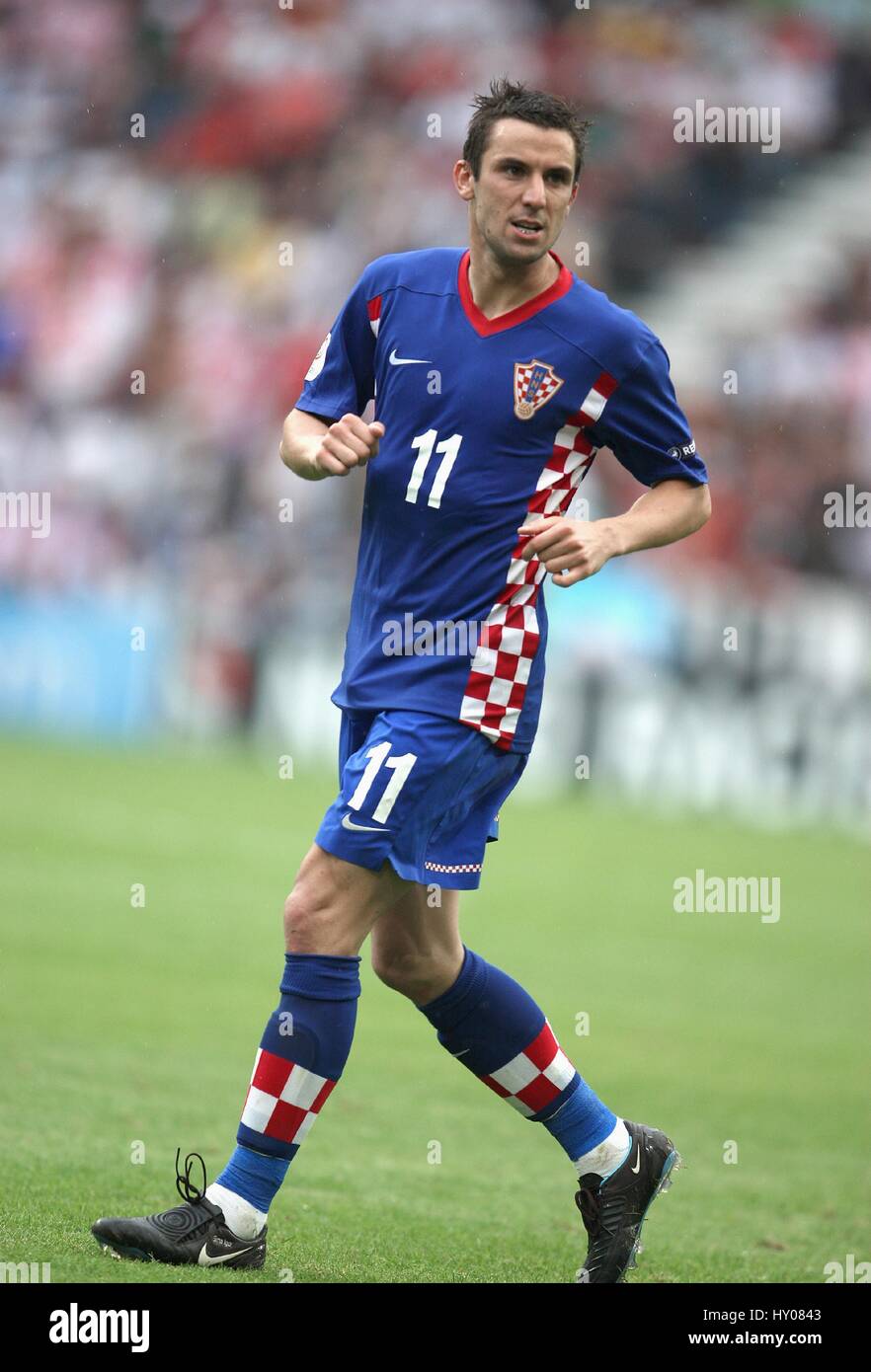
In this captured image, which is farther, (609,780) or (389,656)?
(609,780)

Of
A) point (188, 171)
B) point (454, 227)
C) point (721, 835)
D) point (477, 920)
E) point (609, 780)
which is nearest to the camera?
point (477, 920)

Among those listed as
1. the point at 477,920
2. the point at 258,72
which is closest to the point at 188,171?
the point at 258,72

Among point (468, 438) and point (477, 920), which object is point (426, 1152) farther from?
point (477, 920)

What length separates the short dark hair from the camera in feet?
12.4

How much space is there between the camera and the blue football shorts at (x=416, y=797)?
12.0ft

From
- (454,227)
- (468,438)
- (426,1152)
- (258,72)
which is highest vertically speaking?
(258,72)

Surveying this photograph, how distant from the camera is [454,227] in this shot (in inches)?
654

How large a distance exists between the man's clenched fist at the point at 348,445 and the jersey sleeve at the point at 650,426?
0.52 metres

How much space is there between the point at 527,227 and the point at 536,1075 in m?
1.81

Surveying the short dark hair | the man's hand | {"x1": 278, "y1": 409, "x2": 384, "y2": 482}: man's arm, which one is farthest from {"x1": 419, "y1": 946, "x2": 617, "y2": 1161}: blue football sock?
the short dark hair

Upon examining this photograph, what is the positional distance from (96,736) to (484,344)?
10.9 metres

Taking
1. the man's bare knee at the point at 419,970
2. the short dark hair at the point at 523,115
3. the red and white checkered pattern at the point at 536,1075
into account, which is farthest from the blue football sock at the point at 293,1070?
the short dark hair at the point at 523,115

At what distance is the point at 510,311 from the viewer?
12.9ft

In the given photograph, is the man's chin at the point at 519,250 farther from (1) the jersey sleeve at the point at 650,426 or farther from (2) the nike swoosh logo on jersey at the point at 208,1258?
(2) the nike swoosh logo on jersey at the point at 208,1258
